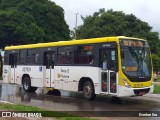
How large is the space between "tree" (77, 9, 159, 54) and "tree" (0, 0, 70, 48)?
1029 centimetres

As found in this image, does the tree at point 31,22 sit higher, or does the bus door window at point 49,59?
the tree at point 31,22

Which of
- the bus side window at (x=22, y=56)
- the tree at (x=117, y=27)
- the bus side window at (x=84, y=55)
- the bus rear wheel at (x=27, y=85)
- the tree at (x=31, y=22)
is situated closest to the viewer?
the bus side window at (x=84, y=55)

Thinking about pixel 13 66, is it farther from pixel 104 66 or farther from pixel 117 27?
pixel 117 27

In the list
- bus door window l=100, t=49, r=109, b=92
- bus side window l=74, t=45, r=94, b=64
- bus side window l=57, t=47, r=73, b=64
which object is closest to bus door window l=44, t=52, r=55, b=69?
bus side window l=57, t=47, r=73, b=64

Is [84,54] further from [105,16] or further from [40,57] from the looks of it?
[105,16]

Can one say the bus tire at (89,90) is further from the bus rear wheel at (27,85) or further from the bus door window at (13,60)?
the bus door window at (13,60)

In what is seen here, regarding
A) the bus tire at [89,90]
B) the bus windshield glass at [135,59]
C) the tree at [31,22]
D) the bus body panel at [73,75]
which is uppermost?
the tree at [31,22]

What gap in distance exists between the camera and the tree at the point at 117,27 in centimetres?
5319

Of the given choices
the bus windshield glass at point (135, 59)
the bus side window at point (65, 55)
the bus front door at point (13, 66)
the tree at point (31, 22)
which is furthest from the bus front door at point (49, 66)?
the tree at point (31, 22)

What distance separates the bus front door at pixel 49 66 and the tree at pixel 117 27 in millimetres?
32140

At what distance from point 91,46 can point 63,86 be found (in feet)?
9.79

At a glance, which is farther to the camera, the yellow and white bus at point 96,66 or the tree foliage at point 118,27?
the tree foliage at point 118,27

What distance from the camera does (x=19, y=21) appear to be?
128ft

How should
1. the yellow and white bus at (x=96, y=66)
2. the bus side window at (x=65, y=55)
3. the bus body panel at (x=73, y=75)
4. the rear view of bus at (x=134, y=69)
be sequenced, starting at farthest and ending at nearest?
the bus side window at (x=65, y=55), the bus body panel at (x=73, y=75), the yellow and white bus at (x=96, y=66), the rear view of bus at (x=134, y=69)
